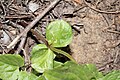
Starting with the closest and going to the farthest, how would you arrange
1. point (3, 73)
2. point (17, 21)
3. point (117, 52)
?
point (3, 73) → point (17, 21) → point (117, 52)

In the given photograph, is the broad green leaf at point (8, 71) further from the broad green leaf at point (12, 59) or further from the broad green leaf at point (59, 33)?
the broad green leaf at point (59, 33)

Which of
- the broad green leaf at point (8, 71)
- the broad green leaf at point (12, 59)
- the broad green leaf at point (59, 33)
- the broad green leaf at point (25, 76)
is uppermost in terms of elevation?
the broad green leaf at point (59, 33)

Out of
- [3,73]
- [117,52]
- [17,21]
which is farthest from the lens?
[117,52]

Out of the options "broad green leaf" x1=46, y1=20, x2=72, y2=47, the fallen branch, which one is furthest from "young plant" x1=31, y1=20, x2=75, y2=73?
the fallen branch

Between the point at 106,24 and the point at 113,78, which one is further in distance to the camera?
the point at 106,24

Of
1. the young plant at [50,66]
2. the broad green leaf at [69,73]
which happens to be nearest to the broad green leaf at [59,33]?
the young plant at [50,66]

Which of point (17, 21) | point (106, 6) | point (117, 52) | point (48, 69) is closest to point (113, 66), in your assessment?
point (117, 52)

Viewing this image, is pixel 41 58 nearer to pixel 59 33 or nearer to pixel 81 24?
pixel 59 33

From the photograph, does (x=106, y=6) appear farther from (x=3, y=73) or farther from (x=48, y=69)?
(x=3, y=73)

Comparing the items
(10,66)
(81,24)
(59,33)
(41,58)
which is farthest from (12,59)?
(81,24)
